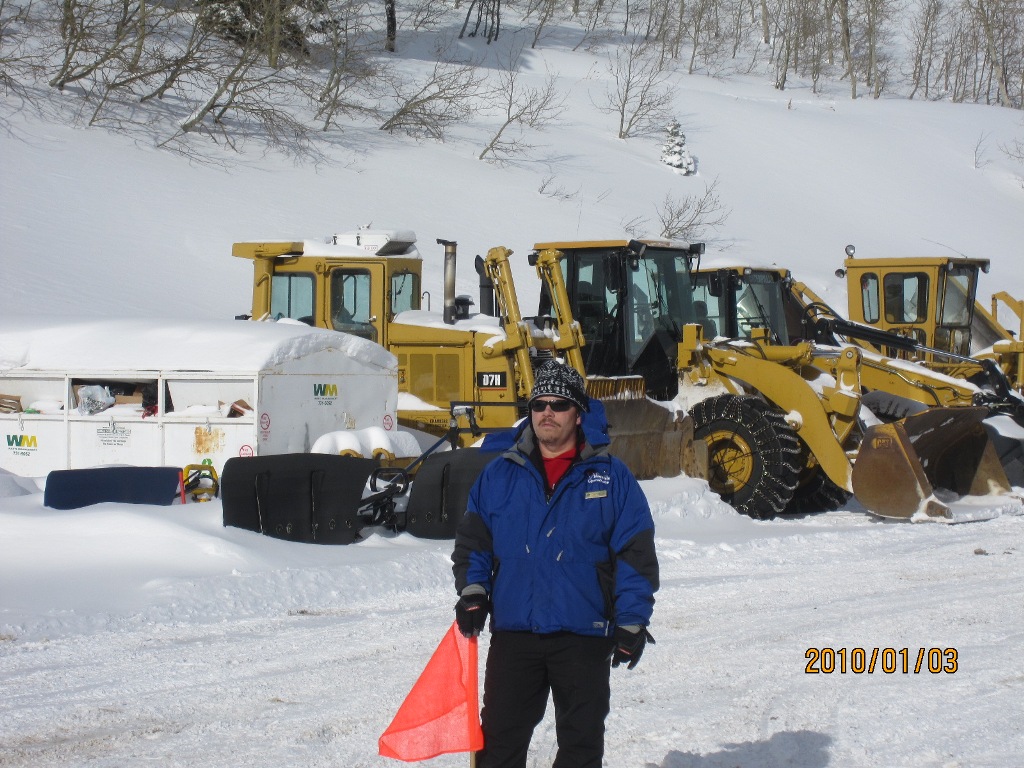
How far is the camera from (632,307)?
12844mm

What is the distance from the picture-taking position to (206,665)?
592 cm

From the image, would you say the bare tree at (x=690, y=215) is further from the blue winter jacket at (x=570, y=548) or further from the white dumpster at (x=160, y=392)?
the blue winter jacket at (x=570, y=548)

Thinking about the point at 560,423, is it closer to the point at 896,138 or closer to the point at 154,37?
the point at 154,37

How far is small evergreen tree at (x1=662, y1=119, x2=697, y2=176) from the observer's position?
3959cm

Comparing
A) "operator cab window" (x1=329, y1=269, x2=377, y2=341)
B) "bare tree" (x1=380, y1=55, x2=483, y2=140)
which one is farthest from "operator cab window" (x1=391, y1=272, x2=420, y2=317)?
"bare tree" (x1=380, y1=55, x2=483, y2=140)

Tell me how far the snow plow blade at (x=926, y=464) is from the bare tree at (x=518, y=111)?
2470 cm

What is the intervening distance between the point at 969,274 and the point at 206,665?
14092 mm

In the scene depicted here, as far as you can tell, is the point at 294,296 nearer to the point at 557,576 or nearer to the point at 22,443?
the point at 22,443

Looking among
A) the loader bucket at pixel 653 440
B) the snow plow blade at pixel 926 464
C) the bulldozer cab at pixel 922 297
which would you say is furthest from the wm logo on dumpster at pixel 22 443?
the bulldozer cab at pixel 922 297

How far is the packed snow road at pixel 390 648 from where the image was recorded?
15.8 ft

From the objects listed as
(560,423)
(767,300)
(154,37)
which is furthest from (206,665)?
(154,37)

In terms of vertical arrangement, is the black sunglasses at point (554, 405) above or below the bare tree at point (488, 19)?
below
